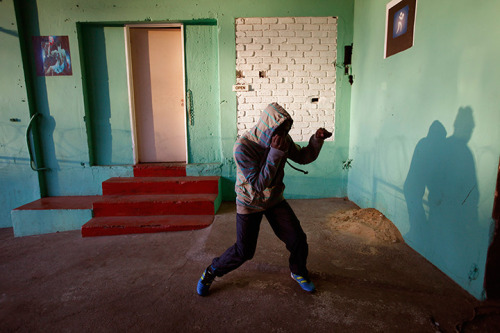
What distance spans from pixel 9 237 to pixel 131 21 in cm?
373

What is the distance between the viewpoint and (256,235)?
2.20m

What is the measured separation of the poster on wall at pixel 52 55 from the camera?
4.50 metres

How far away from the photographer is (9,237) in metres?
4.20

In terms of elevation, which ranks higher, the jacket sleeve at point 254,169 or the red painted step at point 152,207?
the jacket sleeve at point 254,169

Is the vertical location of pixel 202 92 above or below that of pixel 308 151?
above

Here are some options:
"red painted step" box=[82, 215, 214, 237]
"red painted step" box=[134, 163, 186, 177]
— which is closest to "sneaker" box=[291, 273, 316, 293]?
"red painted step" box=[82, 215, 214, 237]

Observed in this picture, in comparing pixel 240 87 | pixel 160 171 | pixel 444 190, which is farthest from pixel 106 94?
pixel 444 190

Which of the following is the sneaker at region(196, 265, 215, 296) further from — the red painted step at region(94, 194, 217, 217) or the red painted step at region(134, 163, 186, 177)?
the red painted step at region(134, 163, 186, 177)

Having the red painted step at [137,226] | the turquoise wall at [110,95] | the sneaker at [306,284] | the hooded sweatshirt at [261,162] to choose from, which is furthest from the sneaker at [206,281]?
the turquoise wall at [110,95]

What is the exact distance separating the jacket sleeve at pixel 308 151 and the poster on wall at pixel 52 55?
13.7ft

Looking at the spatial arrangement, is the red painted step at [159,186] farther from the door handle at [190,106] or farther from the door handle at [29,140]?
the door handle at [29,140]

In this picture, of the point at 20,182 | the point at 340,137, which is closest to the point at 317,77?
the point at 340,137

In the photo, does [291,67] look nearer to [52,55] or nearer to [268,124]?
[268,124]

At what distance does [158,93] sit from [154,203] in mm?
2020
